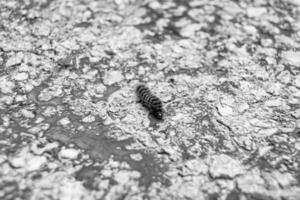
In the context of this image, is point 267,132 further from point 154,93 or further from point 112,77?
point 112,77

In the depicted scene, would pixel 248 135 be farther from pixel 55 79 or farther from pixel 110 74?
pixel 55 79

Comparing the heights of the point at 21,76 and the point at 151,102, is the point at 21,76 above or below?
above

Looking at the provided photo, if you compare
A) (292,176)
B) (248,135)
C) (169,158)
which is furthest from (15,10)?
(292,176)

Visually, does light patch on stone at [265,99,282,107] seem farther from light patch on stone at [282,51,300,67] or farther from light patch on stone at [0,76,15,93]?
light patch on stone at [0,76,15,93]

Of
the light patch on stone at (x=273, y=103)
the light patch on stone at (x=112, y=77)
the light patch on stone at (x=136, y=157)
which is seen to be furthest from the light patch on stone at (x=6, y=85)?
the light patch on stone at (x=273, y=103)

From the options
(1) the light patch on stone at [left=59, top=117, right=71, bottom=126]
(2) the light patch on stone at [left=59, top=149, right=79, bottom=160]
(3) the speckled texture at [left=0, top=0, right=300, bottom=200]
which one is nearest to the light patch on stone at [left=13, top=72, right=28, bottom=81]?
(3) the speckled texture at [left=0, top=0, right=300, bottom=200]

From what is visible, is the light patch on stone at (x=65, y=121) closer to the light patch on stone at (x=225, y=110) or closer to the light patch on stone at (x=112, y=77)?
the light patch on stone at (x=112, y=77)

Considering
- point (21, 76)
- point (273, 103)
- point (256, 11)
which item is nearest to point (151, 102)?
point (273, 103)
